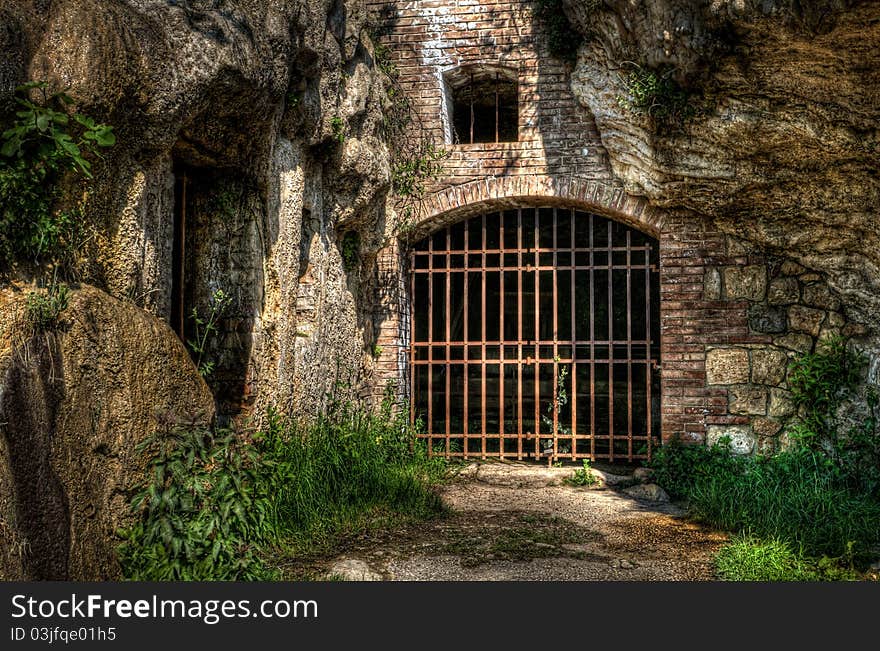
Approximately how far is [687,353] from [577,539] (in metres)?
2.25

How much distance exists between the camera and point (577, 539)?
4.68m

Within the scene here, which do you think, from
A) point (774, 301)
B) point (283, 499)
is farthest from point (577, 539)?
point (774, 301)

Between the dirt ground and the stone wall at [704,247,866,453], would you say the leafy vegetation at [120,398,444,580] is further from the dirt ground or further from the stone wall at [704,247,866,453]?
the stone wall at [704,247,866,453]

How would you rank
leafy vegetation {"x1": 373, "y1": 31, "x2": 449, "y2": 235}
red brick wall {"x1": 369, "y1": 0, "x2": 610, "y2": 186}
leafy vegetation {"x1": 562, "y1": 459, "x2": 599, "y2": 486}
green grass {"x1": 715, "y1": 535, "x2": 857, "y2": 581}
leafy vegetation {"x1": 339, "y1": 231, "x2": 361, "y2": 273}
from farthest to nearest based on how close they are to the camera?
leafy vegetation {"x1": 373, "y1": 31, "x2": 449, "y2": 235}
red brick wall {"x1": 369, "y1": 0, "x2": 610, "y2": 186}
leafy vegetation {"x1": 562, "y1": 459, "x2": 599, "y2": 486}
leafy vegetation {"x1": 339, "y1": 231, "x2": 361, "y2": 273}
green grass {"x1": 715, "y1": 535, "x2": 857, "y2": 581}

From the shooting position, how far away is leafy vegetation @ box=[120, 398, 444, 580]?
3.24 metres

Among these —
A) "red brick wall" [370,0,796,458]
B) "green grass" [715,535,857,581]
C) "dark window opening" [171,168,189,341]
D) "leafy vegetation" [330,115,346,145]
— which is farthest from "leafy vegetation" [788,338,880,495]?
"dark window opening" [171,168,189,341]

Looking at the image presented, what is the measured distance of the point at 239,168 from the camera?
15.0ft

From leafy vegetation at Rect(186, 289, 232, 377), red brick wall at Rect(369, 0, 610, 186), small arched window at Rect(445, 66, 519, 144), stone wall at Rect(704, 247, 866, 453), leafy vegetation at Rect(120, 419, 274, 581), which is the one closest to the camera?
leafy vegetation at Rect(120, 419, 274, 581)

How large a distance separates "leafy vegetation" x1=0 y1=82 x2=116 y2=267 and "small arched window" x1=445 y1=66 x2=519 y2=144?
13.9 feet

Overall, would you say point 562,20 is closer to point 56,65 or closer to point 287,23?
point 287,23

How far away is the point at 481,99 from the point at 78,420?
5418 millimetres

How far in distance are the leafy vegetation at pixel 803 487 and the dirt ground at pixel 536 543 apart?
249 mm

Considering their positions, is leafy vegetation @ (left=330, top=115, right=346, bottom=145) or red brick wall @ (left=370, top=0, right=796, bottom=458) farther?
red brick wall @ (left=370, top=0, right=796, bottom=458)

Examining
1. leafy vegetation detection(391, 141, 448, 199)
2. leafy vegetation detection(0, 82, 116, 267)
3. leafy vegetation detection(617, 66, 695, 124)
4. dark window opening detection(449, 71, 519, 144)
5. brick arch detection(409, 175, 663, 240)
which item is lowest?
leafy vegetation detection(0, 82, 116, 267)
